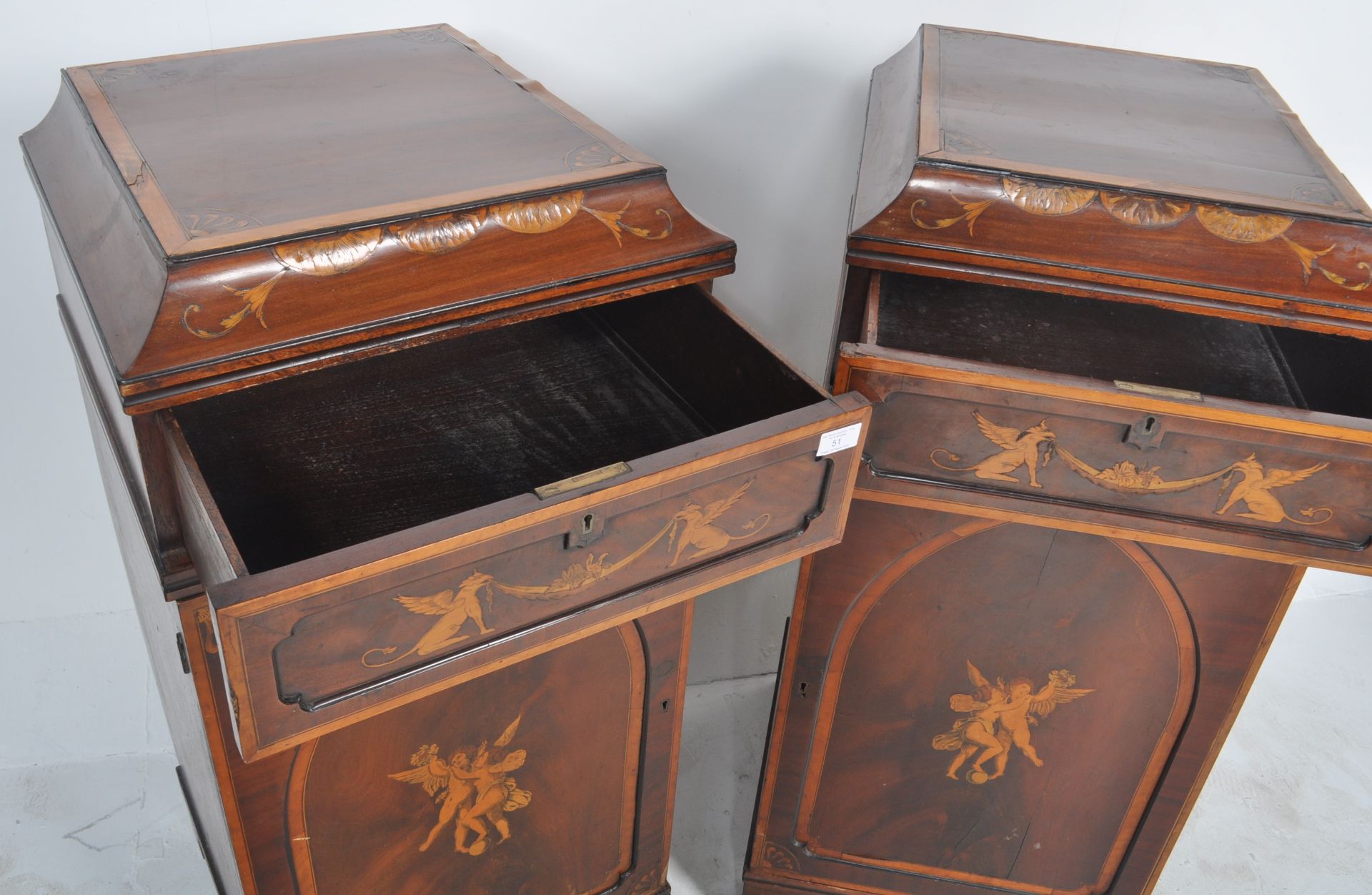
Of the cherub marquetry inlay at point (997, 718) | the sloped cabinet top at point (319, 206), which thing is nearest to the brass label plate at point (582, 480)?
the sloped cabinet top at point (319, 206)

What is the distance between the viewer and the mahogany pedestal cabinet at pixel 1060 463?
0.96 m

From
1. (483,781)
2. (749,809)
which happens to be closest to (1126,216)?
(483,781)

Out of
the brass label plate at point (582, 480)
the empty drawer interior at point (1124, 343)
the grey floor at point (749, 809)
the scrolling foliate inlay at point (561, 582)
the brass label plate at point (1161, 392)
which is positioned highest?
the brass label plate at point (1161, 392)

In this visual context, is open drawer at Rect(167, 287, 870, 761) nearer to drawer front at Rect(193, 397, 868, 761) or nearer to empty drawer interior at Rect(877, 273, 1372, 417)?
drawer front at Rect(193, 397, 868, 761)

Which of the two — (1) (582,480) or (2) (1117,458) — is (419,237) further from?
(2) (1117,458)

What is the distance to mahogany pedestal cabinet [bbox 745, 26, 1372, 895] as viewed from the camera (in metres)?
0.96

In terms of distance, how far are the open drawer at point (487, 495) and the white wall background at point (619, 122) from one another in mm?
319

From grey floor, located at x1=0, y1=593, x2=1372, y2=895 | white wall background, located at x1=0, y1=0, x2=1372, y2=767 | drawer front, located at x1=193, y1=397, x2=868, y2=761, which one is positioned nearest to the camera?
drawer front, located at x1=193, y1=397, x2=868, y2=761

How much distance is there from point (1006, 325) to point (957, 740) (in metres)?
0.45

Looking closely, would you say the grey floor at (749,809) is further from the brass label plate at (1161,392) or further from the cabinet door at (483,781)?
the brass label plate at (1161,392)

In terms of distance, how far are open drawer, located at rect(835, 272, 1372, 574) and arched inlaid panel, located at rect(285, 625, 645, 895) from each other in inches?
13.1

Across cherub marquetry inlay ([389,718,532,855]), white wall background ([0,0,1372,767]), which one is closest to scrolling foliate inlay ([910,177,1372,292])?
white wall background ([0,0,1372,767])

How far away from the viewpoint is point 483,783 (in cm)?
110

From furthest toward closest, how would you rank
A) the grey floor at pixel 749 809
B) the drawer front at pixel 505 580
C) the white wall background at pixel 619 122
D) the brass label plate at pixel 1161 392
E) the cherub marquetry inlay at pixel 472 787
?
the grey floor at pixel 749 809 < the white wall background at pixel 619 122 < the cherub marquetry inlay at pixel 472 787 < the brass label plate at pixel 1161 392 < the drawer front at pixel 505 580
